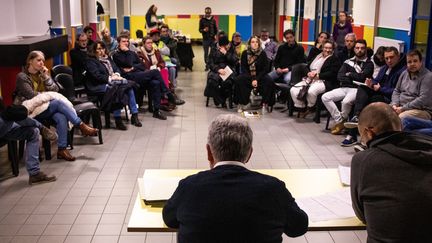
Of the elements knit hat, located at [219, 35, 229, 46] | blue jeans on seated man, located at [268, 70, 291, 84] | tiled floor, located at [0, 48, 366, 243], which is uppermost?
knit hat, located at [219, 35, 229, 46]

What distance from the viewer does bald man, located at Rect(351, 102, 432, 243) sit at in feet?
6.44

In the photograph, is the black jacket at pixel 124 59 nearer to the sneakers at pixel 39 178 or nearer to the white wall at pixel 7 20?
the white wall at pixel 7 20

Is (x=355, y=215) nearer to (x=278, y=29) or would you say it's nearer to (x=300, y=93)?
(x=300, y=93)

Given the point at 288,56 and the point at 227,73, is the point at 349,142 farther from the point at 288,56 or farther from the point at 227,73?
the point at 227,73

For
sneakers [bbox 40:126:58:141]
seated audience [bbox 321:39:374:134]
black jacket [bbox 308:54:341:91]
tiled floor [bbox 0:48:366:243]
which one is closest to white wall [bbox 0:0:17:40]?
tiled floor [bbox 0:48:366:243]

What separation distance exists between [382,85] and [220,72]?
2.79 meters

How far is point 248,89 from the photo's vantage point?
7.95 meters

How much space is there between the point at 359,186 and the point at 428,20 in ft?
17.4

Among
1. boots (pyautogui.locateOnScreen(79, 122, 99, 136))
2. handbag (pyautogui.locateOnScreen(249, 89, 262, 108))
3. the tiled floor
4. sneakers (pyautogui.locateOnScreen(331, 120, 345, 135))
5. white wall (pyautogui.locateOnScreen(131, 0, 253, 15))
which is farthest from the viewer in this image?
white wall (pyautogui.locateOnScreen(131, 0, 253, 15))

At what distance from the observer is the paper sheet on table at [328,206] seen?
2.28 m

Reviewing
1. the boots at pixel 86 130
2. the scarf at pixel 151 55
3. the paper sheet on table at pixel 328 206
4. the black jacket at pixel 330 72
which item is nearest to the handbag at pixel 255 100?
the black jacket at pixel 330 72

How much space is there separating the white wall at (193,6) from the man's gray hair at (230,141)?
18.1 meters

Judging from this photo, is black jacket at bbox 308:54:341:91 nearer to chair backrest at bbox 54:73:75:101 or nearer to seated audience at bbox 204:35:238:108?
seated audience at bbox 204:35:238:108

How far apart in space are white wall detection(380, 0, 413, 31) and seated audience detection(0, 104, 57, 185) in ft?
17.3
